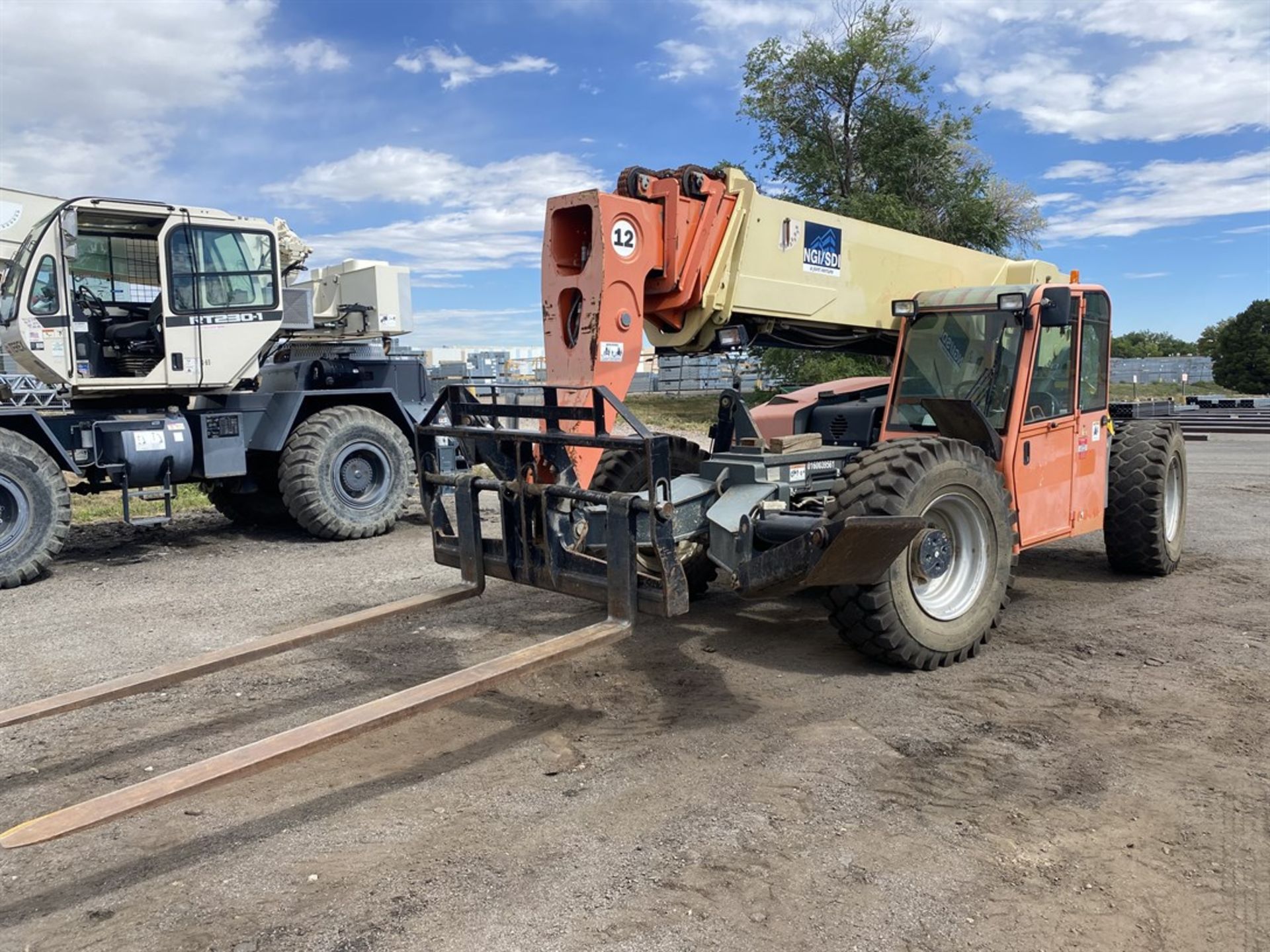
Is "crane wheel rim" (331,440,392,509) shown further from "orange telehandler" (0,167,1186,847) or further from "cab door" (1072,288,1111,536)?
"cab door" (1072,288,1111,536)

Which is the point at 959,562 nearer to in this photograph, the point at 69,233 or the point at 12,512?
the point at 12,512

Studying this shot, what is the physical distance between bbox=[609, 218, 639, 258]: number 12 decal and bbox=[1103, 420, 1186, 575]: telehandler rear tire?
4.44 m

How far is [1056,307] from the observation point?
19.9 ft

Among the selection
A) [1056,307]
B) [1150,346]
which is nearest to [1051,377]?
[1056,307]

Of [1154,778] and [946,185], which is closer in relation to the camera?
[1154,778]

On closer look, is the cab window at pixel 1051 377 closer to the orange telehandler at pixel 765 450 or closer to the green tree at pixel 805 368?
the orange telehandler at pixel 765 450

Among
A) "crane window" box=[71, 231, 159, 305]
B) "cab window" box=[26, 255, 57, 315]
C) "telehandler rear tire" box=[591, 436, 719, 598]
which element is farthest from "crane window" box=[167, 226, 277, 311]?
"telehandler rear tire" box=[591, 436, 719, 598]

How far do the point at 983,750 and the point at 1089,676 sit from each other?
1.36m

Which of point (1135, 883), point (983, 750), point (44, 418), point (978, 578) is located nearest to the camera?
point (1135, 883)

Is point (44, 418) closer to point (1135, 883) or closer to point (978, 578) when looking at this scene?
point (978, 578)

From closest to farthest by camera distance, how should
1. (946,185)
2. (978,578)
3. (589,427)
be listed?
(589,427), (978,578), (946,185)

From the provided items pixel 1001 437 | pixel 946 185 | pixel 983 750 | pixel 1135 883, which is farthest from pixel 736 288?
pixel 946 185

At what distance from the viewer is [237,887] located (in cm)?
338

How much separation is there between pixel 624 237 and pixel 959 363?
2.61 meters
